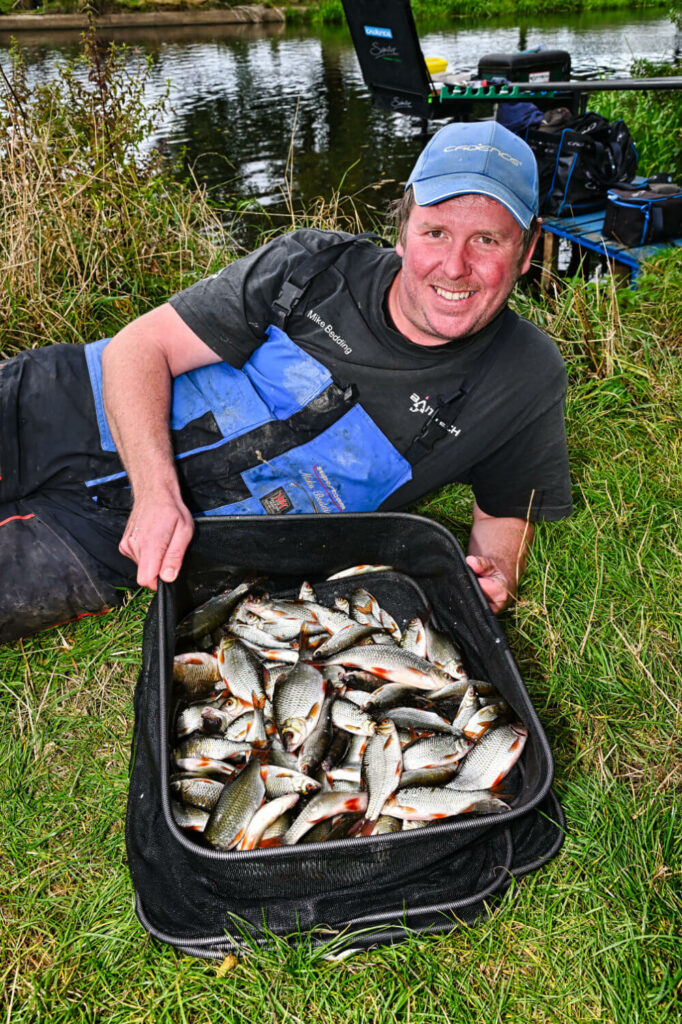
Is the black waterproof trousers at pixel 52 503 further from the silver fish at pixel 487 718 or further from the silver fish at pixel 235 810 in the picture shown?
the silver fish at pixel 487 718

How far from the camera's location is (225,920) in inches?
62.5

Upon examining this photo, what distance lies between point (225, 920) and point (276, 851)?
0.31 m

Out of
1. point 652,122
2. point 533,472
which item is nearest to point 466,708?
point 533,472

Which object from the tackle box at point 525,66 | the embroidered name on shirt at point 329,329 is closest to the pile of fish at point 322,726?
the embroidered name on shirt at point 329,329

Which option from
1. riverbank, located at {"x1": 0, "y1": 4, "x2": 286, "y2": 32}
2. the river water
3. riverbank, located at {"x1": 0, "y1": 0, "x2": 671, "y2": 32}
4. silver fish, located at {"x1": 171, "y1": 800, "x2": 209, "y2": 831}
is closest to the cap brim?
silver fish, located at {"x1": 171, "y1": 800, "x2": 209, "y2": 831}

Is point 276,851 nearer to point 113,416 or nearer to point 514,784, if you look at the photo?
point 514,784

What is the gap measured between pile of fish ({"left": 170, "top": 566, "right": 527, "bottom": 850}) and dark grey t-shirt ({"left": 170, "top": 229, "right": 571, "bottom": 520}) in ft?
1.87

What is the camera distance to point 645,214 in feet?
18.2

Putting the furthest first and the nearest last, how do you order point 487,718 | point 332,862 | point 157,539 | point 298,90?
point 298,90, point 157,539, point 487,718, point 332,862

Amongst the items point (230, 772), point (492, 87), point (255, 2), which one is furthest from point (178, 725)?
point (255, 2)

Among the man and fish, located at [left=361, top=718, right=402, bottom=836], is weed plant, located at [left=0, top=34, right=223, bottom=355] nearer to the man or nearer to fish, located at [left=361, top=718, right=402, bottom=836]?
the man

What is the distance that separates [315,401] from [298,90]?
15816 millimetres

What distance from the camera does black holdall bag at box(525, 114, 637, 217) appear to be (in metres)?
6.32

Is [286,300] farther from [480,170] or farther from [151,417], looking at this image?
[480,170]
